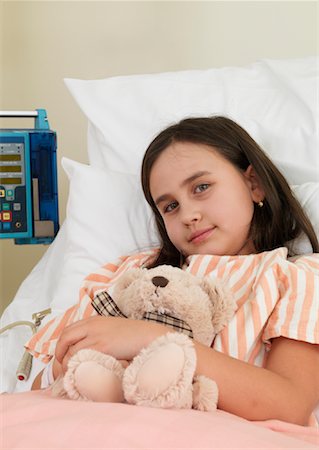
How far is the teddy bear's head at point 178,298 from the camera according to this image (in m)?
0.87

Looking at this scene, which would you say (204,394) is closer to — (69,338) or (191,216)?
(69,338)

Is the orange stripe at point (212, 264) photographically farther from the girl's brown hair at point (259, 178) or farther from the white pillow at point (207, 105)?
the white pillow at point (207, 105)

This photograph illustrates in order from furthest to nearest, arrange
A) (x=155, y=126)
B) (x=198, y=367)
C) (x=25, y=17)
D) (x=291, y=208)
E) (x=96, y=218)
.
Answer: (x=25, y=17) → (x=155, y=126) → (x=96, y=218) → (x=291, y=208) → (x=198, y=367)

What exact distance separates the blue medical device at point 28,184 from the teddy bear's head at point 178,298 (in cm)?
72

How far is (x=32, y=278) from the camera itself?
158cm

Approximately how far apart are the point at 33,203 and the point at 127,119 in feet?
1.01

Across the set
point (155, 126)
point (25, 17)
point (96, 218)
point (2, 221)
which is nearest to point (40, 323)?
point (96, 218)

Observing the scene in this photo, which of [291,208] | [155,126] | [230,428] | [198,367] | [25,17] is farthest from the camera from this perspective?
[25,17]

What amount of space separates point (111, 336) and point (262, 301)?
235mm

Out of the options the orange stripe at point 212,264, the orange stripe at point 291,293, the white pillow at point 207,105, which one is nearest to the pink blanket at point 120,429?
the orange stripe at point 291,293

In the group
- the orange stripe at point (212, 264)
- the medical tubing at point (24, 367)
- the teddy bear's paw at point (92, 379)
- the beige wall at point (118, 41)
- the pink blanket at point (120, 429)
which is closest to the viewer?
the pink blanket at point (120, 429)

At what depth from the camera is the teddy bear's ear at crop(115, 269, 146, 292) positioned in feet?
3.06

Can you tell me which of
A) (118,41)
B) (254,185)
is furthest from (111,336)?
(118,41)

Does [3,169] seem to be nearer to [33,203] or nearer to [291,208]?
[33,203]
